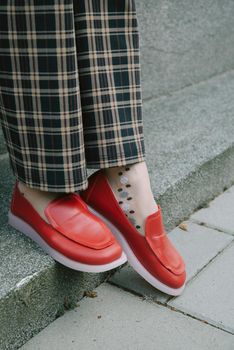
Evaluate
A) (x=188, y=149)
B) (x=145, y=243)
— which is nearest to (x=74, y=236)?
(x=145, y=243)

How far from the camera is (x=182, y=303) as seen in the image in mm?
1150

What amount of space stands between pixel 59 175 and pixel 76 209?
0.09 m

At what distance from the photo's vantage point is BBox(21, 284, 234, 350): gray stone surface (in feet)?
3.38

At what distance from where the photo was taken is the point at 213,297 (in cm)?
117

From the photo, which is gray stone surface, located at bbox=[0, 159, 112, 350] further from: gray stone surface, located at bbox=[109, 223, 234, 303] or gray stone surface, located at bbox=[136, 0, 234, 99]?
gray stone surface, located at bbox=[136, 0, 234, 99]

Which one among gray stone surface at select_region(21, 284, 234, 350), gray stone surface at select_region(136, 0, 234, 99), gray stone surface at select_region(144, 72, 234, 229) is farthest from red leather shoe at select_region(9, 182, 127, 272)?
gray stone surface at select_region(136, 0, 234, 99)

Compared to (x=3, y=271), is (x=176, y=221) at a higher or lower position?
lower

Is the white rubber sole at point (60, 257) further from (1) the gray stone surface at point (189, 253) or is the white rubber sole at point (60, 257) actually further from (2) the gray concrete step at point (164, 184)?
(1) the gray stone surface at point (189, 253)

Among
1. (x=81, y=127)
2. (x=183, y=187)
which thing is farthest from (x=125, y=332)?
(x=183, y=187)

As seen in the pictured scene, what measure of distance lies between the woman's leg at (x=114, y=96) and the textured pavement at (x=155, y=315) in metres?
0.16

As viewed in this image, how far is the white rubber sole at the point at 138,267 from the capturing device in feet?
3.74

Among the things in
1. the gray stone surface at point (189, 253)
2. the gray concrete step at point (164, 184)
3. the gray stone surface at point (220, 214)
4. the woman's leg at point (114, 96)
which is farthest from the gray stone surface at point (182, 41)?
the woman's leg at point (114, 96)

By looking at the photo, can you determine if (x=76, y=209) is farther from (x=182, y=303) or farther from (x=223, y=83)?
(x=223, y=83)

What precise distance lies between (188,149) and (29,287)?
0.80 metres
